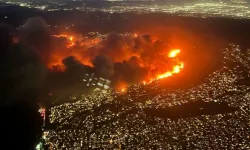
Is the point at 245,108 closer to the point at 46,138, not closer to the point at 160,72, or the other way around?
the point at 160,72

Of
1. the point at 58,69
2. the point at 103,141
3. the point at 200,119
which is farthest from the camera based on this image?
the point at 58,69

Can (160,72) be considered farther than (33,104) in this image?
Yes

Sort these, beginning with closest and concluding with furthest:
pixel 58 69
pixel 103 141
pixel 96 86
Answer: pixel 103 141
pixel 96 86
pixel 58 69

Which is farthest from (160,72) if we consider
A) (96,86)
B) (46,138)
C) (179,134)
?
(46,138)

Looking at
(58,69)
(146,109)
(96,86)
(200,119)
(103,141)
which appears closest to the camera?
(103,141)

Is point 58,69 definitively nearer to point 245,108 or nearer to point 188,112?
point 188,112

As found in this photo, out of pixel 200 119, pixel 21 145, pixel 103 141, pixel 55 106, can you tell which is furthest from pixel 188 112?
pixel 21 145
